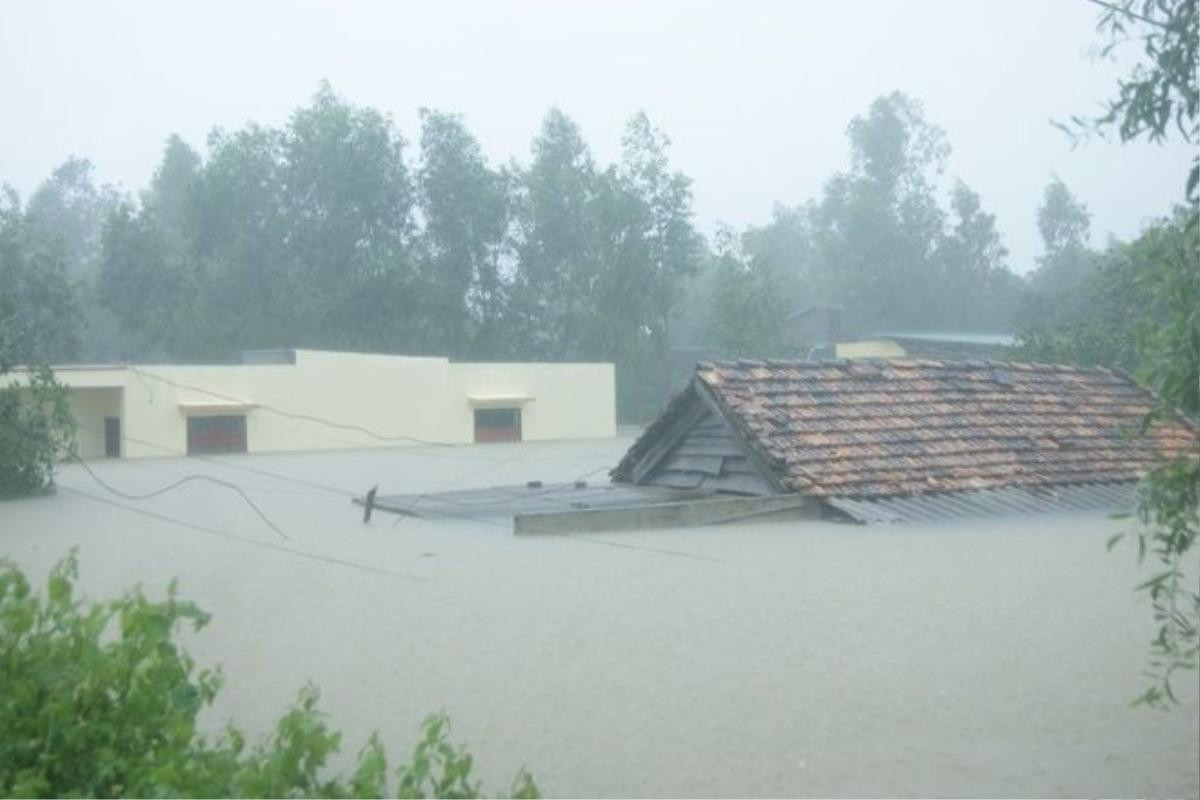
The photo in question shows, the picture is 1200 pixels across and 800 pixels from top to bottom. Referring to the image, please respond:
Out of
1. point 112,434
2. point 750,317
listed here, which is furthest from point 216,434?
point 750,317

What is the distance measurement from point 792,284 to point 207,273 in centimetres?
1652

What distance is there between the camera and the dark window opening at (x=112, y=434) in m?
32.7

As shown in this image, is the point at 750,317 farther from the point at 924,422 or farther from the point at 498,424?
the point at 498,424

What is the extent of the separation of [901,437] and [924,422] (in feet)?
2.37

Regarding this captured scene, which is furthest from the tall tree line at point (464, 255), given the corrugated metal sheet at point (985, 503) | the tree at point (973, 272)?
the corrugated metal sheet at point (985, 503)

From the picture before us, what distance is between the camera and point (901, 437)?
1844 centimetres

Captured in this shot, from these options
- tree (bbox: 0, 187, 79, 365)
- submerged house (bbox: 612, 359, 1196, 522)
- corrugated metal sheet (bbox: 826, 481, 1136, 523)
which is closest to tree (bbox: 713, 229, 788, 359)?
submerged house (bbox: 612, 359, 1196, 522)

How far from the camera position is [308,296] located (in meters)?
42.1

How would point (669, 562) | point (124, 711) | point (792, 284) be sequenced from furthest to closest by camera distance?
point (792, 284), point (669, 562), point (124, 711)

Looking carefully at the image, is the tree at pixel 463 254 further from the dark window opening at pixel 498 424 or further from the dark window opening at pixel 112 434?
the dark window opening at pixel 112 434

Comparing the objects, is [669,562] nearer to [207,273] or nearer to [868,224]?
[868,224]

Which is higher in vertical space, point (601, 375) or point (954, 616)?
point (601, 375)

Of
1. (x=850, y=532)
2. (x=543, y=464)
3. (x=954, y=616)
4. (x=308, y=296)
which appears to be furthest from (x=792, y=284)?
(x=954, y=616)

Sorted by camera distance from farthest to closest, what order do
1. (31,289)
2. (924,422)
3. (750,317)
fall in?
1. (750,317)
2. (31,289)
3. (924,422)
